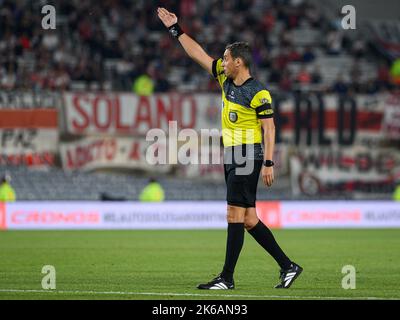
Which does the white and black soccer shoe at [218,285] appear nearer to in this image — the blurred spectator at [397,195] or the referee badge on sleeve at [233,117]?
the referee badge on sleeve at [233,117]

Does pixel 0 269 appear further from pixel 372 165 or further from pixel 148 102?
pixel 372 165

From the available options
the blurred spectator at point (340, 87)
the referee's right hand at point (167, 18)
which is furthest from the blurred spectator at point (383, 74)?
the referee's right hand at point (167, 18)

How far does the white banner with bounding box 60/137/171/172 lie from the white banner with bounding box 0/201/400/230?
2.59 m

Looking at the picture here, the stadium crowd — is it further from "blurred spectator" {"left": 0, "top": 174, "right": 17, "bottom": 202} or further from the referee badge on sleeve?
the referee badge on sleeve

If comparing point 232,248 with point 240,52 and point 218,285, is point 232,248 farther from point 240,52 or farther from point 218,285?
point 240,52

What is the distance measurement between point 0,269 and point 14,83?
1431 centimetres

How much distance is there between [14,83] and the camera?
26.1 meters

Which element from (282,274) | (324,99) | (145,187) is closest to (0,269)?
(282,274)

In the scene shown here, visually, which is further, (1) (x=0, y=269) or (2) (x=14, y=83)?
(2) (x=14, y=83)

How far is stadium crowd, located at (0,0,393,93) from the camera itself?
88.8 feet

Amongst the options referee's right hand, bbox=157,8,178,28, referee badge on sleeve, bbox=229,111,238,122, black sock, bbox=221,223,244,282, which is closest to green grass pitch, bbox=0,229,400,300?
black sock, bbox=221,223,244,282

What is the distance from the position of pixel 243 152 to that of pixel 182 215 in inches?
583

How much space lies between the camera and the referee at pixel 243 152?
10.0m

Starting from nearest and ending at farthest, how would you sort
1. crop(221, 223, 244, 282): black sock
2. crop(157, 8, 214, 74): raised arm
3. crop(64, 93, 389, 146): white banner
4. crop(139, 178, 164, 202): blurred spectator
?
crop(221, 223, 244, 282): black sock → crop(157, 8, 214, 74): raised arm → crop(139, 178, 164, 202): blurred spectator → crop(64, 93, 389, 146): white banner
